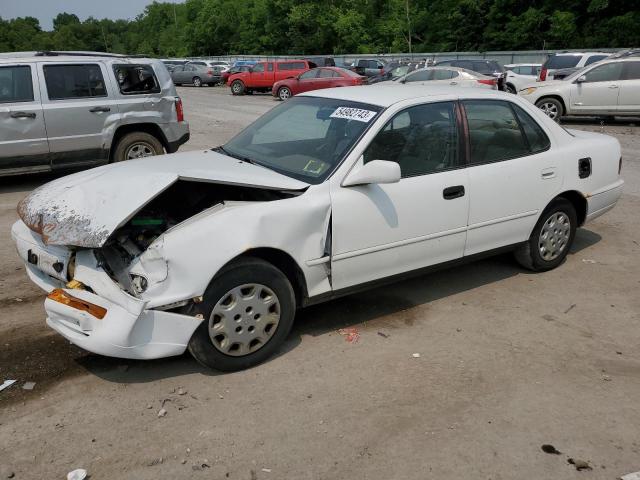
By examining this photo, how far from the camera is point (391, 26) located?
188ft

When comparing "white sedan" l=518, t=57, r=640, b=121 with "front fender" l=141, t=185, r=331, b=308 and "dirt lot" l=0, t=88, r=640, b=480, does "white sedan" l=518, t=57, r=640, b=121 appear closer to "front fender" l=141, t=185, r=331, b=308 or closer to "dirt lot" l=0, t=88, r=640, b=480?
"dirt lot" l=0, t=88, r=640, b=480

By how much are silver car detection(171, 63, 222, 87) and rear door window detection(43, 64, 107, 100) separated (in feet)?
97.6

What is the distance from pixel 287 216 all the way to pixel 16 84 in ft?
20.2

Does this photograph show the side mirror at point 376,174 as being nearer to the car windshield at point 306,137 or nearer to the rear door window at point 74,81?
the car windshield at point 306,137

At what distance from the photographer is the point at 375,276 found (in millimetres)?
4102

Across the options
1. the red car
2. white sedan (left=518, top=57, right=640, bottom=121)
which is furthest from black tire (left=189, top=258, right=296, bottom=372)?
the red car

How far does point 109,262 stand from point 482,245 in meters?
2.79

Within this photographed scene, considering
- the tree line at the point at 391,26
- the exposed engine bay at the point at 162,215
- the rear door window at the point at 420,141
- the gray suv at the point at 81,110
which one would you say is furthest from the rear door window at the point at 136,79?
the tree line at the point at 391,26

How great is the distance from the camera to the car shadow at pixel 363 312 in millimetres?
3676

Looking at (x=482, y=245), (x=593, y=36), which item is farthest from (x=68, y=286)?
(x=593, y=36)

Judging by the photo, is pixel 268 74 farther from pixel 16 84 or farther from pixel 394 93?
pixel 394 93

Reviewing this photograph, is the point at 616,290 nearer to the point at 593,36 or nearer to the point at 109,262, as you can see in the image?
the point at 109,262

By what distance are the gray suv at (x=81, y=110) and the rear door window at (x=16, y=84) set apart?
0.01 meters

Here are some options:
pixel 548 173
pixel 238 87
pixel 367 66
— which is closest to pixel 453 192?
pixel 548 173
